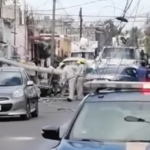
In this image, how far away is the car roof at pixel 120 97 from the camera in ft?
27.6

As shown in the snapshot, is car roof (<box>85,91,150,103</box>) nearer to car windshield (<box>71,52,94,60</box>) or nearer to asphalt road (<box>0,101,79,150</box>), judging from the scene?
asphalt road (<box>0,101,79,150</box>)

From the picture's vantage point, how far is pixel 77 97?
99.7 ft

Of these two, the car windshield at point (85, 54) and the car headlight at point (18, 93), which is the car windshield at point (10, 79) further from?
the car windshield at point (85, 54)

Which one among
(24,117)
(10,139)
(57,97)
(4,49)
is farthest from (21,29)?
(10,139)

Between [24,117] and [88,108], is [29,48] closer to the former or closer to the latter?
[24,117]

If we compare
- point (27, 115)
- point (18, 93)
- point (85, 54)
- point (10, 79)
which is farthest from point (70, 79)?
point (85, 54)

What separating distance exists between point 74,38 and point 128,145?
96.9 meters

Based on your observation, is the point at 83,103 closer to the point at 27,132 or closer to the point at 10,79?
the point at 27,132

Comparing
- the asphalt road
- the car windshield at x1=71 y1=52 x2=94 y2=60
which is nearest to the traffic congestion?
the asphalt road

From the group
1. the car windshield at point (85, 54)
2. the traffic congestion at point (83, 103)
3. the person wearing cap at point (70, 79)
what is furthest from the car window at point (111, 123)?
the car windshield at point (85, 54)

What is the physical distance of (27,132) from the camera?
1588 centimetres

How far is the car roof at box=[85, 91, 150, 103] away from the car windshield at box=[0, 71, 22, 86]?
10.9 m

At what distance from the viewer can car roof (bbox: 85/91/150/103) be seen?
8398 millimetres

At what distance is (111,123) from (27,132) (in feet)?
26.3
